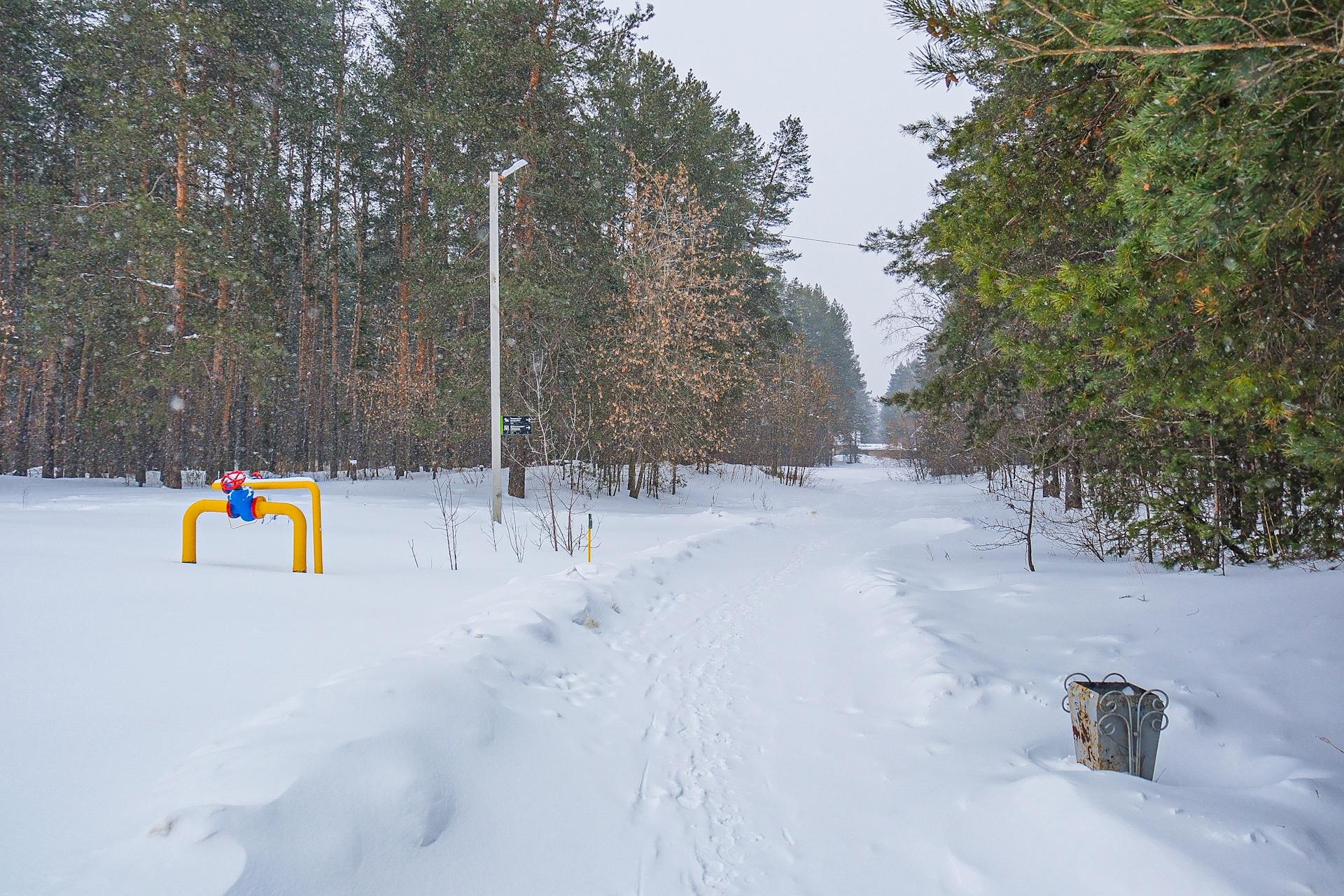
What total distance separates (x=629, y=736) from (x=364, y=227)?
24.4 meters

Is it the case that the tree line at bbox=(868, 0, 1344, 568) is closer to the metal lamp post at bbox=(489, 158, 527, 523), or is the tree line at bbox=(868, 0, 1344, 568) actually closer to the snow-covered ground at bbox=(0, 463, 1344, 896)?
the snow-covered ground at bbox=(0, 463, 1344, 896)

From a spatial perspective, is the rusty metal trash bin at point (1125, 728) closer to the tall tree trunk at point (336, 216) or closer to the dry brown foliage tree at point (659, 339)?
the dry brown foliage tree at point (659, 339)

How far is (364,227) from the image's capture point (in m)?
23.4

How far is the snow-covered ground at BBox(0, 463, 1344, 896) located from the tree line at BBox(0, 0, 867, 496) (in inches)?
285

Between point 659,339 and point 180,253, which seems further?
point 659,339

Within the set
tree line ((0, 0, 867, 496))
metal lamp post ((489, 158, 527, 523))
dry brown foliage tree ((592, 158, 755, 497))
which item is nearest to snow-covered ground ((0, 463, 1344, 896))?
metal lamp post ((489, 158, 527, 523))

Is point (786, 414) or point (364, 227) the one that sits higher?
point (364, 227)

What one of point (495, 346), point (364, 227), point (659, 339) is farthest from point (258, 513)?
point (364, 227)

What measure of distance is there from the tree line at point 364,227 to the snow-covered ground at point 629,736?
23.8 ft

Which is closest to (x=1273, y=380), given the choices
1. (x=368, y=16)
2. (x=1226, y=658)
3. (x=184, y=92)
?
(x=1226, y=658)

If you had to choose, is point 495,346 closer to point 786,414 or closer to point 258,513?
point 258,513

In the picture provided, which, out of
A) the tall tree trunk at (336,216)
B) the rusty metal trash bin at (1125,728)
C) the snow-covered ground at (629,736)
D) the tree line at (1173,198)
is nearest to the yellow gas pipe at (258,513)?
the snow-covered ground at (629,736)

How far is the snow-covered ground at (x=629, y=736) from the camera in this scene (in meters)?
2.42

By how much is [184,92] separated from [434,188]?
20.0 ft
